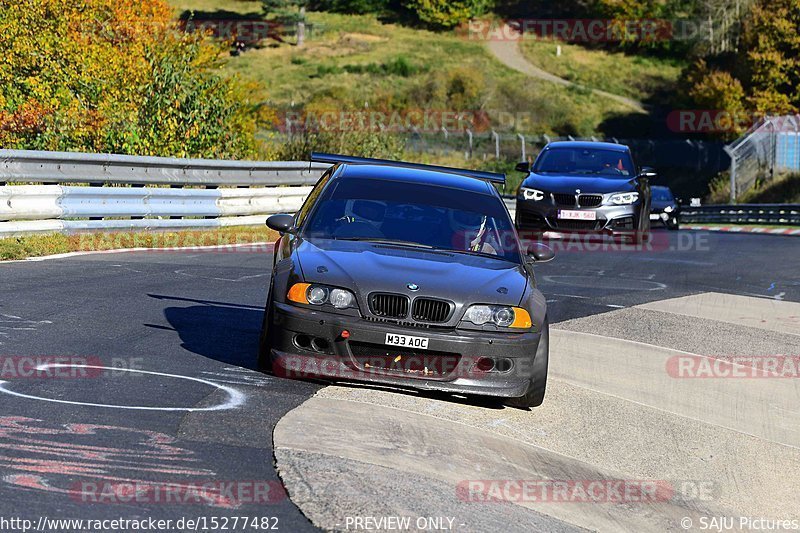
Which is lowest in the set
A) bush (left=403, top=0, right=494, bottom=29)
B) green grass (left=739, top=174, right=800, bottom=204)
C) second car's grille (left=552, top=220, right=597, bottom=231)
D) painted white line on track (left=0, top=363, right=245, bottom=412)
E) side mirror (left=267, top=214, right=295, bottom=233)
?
green grass (left=739, top=174, right=800, bottom=204)

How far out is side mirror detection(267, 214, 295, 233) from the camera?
874 cm

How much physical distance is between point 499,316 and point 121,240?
9.12m

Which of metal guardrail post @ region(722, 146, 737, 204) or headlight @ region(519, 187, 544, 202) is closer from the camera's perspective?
headlight @ region(519, 187, 544, 202)

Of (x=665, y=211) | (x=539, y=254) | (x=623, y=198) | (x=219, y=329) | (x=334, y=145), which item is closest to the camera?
(x=539, y=254)

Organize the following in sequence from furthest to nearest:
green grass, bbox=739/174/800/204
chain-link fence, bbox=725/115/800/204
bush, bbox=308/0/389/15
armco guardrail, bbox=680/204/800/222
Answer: bush, bbox=308/0/389/15 < chain-link fence, bbox=725/115/800/204 < green grass, bbox=739/174/800/204 < armco guardrail, bbox=680/204/800/222

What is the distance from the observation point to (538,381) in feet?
26.0

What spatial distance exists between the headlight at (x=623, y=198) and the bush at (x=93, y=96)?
789cm

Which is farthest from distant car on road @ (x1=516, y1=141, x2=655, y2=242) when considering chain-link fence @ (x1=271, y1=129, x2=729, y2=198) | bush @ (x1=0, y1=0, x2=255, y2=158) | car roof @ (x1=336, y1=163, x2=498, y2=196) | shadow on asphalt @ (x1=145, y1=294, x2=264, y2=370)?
chain-link fence @ (x1=271, y1=129, x2=729, y2=198)

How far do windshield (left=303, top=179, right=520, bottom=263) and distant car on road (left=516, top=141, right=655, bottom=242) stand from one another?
31.6 feet

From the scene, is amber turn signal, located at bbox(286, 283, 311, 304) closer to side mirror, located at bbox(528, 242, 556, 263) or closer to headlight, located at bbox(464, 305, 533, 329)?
headlight, located at bbox(464, 305, 533, 329)

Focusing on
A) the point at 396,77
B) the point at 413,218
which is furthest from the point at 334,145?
the point at 396,77

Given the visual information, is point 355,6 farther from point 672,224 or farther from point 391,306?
point 391,306

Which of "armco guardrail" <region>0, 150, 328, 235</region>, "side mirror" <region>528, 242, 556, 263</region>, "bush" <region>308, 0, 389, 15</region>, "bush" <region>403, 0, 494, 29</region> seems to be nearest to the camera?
"side mirror" <region>528, 242, 556, 263</region>

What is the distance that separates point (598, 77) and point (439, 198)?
75439 millimetres
